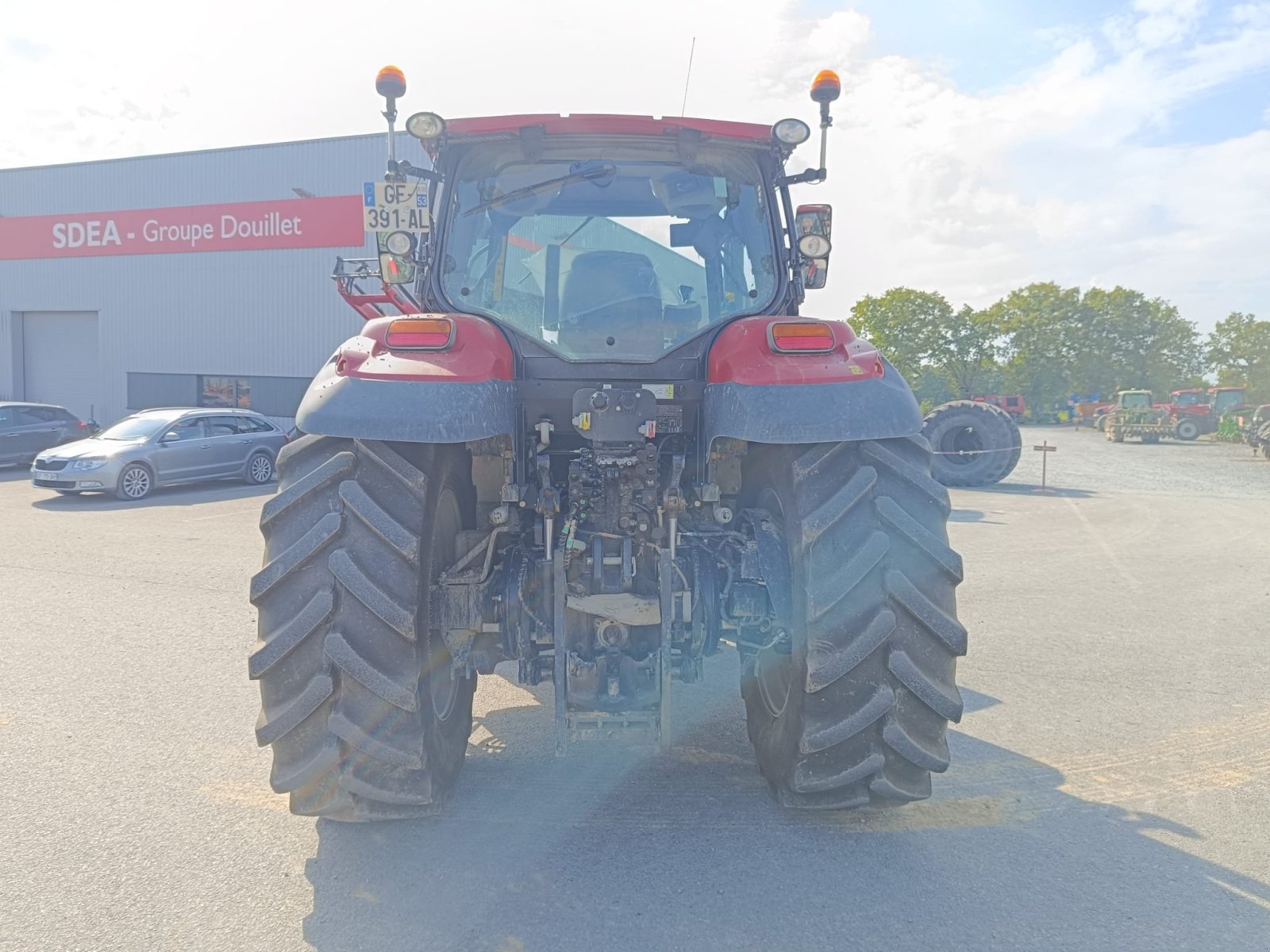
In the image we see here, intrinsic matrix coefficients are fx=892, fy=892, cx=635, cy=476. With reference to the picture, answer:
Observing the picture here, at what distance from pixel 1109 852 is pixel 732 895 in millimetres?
1444

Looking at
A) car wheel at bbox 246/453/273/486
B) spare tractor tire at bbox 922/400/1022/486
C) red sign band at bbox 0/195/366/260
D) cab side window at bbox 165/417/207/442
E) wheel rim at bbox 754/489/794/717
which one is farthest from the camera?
red sign band at bbox 0/195/366/260

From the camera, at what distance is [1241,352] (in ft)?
213

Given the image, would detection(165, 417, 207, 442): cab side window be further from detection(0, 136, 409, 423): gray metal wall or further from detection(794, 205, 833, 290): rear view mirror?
detection(794, 205, 833, 290): rear view mirror

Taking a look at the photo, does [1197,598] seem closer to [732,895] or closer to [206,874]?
[732,895]

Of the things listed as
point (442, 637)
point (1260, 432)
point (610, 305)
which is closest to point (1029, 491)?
point (610, 305)

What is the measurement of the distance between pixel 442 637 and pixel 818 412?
5.23 feet

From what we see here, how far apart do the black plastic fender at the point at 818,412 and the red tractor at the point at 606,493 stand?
0.01m

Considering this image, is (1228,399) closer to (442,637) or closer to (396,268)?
(396,268)

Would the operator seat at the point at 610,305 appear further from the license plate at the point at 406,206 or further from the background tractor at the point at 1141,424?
the background tractor at the point at 1141,424

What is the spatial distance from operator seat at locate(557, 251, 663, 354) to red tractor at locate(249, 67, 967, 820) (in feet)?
0.04

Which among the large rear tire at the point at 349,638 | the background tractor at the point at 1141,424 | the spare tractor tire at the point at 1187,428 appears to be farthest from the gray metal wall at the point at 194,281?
the spare tractor tire at the point at 1187,428

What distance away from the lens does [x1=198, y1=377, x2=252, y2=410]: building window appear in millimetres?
23719

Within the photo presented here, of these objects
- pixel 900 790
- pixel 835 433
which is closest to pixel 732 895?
pixel 900 790

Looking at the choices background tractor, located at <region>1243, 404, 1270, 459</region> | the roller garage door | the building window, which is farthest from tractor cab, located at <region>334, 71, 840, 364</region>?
background tractor, located at <region>1243, 404, 1270, 459</region>
